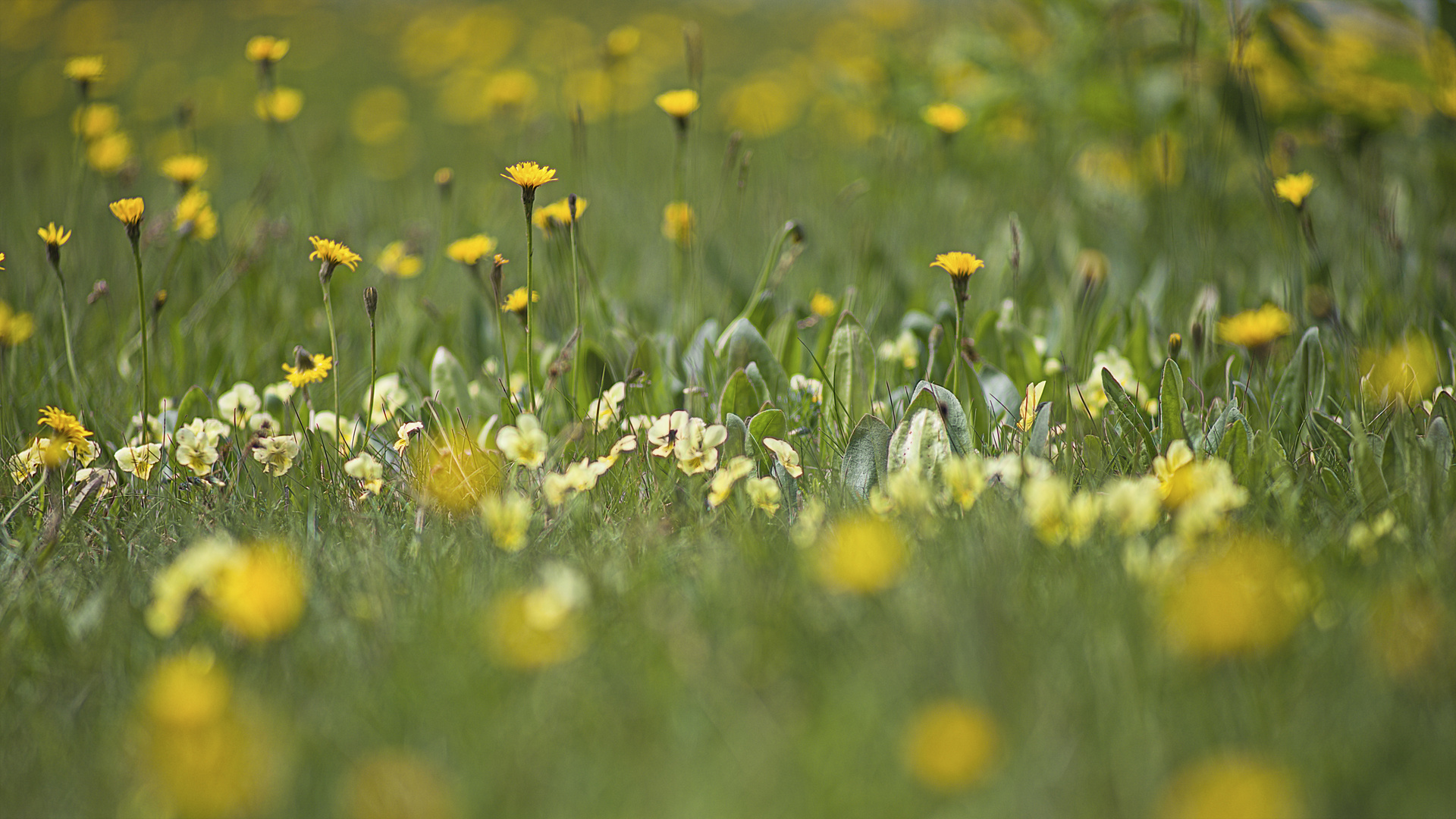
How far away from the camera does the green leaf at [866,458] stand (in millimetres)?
1567

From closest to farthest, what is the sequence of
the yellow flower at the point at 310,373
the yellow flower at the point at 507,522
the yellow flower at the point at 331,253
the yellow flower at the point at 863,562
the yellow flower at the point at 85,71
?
1. the yellow flower at the point at 863,562
2. the yellow flower at the point at 507,522
3. the yellow flower at the point at 331,253
4. the yellow flower at the point at 310,373
5. the yellow flower at the point at 85,71

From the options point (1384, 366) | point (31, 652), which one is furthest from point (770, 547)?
point (1384, 366)

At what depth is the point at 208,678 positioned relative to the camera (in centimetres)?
92

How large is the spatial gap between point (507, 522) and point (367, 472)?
0.36m

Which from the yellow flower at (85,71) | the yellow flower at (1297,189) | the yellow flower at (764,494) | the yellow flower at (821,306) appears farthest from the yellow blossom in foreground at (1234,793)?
the yellow flower at (85,71)

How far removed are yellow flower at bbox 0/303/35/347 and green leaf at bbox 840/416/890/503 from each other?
1.53 metres

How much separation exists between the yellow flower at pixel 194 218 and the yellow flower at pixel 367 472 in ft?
2.98

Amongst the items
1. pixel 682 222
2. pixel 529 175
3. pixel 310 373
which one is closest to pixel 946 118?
pixel 682 222

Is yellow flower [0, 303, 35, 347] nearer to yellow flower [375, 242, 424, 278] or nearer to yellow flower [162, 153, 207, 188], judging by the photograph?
yellow flower [162, 153, 207, 188]

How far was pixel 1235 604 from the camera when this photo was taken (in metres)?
0.91

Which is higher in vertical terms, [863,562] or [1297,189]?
[1297,189]

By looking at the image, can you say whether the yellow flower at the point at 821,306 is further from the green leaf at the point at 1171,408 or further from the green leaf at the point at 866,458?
the green leaf at the point at 1171,408

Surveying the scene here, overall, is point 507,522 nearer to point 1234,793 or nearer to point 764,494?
point 764,494

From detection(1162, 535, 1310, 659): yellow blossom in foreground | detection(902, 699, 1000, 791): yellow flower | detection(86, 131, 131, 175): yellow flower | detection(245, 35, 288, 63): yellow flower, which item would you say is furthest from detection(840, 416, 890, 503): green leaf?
detection(86, 131, 131, 175): yellow flower
